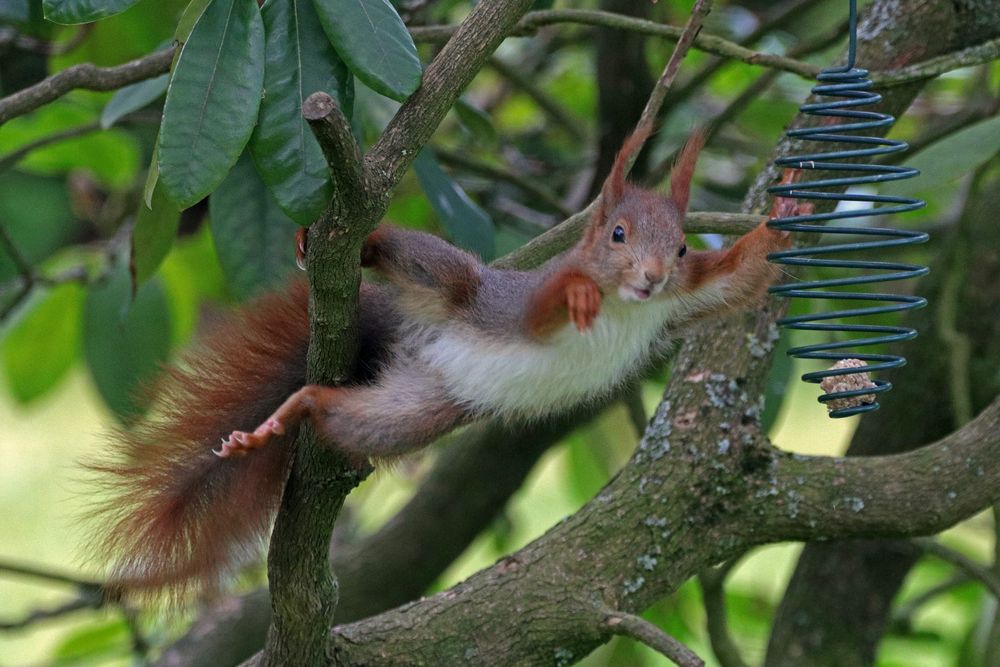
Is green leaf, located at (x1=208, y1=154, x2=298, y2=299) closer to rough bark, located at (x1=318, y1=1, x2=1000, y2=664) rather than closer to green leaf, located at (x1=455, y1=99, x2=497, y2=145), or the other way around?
green leaf, located at (x1=455, y1=99, x2=497, y2=145)

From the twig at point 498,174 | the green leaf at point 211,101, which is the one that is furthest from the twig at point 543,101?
the green leaf at point 211,101

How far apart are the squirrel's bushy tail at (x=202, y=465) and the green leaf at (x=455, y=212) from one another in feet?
1.14

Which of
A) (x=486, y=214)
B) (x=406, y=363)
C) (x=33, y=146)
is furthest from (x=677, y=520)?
(x=33, y=146)

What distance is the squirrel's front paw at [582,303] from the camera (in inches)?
60.7

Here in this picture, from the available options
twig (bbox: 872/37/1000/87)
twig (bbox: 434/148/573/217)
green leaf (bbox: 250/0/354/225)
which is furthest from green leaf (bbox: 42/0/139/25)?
twig (bbox: 434/148/573/217)

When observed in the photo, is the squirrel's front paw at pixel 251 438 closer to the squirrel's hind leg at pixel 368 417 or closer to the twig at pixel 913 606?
the squirrel's hind leg at pixel 368 417

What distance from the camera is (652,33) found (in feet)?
6.70

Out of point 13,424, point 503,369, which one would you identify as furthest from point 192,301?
point 13,424

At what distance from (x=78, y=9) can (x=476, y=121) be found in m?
1.18

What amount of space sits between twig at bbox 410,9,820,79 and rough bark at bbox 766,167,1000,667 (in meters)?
0.84

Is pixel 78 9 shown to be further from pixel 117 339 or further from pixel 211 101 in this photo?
pixel 117 339

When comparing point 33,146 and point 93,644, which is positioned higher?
point 33,146

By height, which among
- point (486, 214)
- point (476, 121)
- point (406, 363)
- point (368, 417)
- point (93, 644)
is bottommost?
point (93, 644)

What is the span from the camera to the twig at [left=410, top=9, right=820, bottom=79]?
2.00 m
